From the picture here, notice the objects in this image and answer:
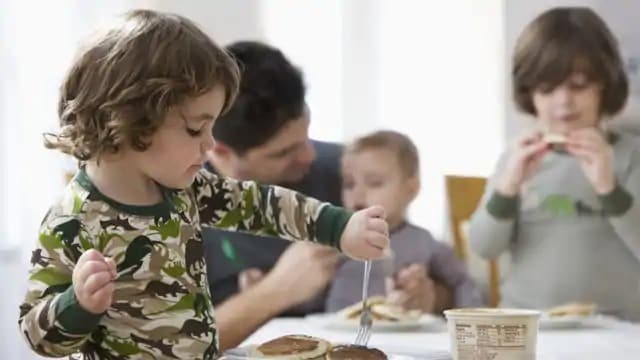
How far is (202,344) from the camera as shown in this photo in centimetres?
87

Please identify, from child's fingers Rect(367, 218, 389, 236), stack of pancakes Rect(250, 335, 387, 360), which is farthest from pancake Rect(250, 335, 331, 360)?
child's fingers Rect(367, 218, 389, 236)

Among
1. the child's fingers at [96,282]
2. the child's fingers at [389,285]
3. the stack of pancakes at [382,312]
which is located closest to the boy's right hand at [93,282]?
the child's fingers at [96,282]

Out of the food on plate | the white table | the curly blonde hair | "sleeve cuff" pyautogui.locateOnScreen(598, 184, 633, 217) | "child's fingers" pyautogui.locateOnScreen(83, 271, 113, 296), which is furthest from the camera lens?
"sleeve cuff" pyautogui.locateOnScreen(598, 184, 633, 217)

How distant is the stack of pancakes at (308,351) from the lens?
3.08 feet

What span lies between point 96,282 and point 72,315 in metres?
0.04

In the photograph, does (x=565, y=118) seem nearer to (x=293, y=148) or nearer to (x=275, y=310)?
(x=293, y=148)

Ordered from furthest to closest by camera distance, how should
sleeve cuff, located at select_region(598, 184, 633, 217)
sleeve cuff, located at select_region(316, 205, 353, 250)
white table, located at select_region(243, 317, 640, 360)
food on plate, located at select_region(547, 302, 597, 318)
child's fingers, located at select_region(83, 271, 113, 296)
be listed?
sleeve cuff, located at select_region(598, 184, 633, 217) → food on plate, located at select_region(547, 302, 597, 318) → white table, located at select_region(243, 317, 640, 360) → sleeve cuff, located at select_region(316, 205, 353, 250) → child's fingers, located at select_region(83, 271, 113, 296)

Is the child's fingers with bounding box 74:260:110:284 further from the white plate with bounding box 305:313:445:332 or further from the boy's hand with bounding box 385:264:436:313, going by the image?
the boy's hand with bounding box 385:264:436:313

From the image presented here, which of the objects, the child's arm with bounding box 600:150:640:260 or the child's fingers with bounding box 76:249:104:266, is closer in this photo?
the child's fingers with bounding box 76:249:104:266

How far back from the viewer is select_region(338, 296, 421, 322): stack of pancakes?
1533 mm

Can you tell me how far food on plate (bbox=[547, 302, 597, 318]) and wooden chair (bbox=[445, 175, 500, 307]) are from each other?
12 cm

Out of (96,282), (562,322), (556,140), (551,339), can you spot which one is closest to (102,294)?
(96,282)

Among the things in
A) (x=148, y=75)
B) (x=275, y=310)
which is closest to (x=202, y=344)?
(x=148, y=75)

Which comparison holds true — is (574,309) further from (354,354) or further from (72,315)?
(72,315)
